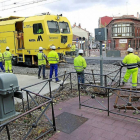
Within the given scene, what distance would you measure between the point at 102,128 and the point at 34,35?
10.3 metres

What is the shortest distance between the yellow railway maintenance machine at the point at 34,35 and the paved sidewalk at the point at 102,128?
851cm

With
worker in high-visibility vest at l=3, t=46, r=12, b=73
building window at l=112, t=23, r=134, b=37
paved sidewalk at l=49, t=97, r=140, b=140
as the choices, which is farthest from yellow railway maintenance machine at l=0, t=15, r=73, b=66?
building window at l=112, t=23, r=134, b=37

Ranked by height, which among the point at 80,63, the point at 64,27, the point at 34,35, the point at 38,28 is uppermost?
the point at 64,27

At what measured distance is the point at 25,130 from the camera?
411 cm

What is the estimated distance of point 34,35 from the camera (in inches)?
511

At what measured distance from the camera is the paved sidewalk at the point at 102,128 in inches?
146

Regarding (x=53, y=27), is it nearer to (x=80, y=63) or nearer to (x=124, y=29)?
(x=80, y=63)

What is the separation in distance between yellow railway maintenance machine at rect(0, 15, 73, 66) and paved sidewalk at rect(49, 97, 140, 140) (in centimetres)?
851

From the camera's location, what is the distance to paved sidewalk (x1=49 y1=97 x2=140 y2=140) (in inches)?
146

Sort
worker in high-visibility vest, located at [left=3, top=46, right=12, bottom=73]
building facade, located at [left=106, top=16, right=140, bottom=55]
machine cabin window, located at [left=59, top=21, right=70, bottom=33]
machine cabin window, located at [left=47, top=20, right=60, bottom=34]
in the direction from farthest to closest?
1. building facade, located at [left=106, top=16, right=140, bottom=55]
2. machine cabin window, located at [left=59, top=21, right=70, bottom=33]
3. machine cabin window, located at [left=47, top=20, right=60, bottom=34]
4. worker in high-visibility vest, located at [left=3, top=46, right=12, bottom=73]

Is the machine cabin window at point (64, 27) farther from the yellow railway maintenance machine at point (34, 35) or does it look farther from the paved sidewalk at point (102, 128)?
the paved sidewalk at point (102, 128)

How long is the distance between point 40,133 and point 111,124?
167 cm

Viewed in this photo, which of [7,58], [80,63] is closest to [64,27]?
[7,58]

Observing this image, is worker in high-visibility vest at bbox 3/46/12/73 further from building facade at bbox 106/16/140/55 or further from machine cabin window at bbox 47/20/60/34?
building facade at bbox 106/16/140/55
